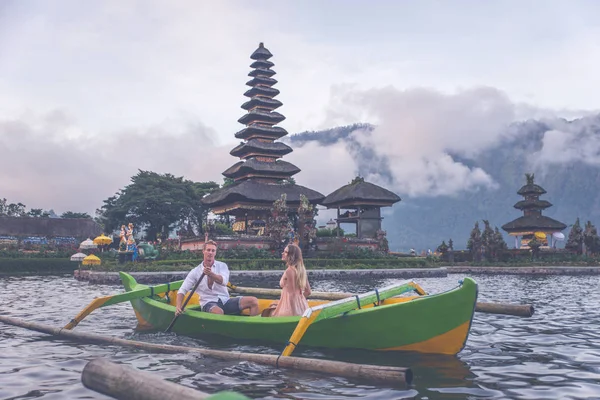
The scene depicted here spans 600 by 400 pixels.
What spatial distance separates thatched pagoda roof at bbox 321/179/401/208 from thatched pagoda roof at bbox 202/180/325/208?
184 centimetres

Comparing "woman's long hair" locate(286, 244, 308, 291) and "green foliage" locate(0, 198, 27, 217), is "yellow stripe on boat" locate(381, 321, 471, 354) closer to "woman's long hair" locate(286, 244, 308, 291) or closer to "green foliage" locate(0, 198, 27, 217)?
"woman's long hair" locate(286, 244, 308, 291)

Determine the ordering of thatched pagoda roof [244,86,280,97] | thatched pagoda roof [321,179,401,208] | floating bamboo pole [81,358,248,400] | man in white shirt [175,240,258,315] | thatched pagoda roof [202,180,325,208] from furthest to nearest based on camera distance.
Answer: thatched pagoda roof [244,86,280,97]
thatched pagoda roof [321,179,401,208]
thatched pagoda roof [202,180,325,208]
man in white shirt [175,240,258,315]
floating bamboo pole [81,358,248,400]

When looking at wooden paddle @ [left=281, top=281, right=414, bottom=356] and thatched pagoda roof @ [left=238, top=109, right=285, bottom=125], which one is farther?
thatched pagoda roof @ [left=238, top=109, right=285, bottom=125]

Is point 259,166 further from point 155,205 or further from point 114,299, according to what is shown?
point 114,299

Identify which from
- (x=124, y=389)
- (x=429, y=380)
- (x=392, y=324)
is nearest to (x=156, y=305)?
(x=392, y=324)

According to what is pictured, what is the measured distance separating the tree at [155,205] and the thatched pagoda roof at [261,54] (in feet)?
54.4

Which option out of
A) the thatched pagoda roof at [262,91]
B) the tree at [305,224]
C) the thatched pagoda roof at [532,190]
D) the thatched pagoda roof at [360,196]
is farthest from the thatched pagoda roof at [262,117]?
the thatched pagoda roof at [532,190]

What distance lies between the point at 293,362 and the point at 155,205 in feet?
174

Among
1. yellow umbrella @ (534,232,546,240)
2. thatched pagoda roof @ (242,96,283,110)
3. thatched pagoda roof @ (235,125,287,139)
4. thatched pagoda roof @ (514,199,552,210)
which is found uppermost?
thatched pagoda roof @ (242,96,283,110)

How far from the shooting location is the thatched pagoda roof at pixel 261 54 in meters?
57.4

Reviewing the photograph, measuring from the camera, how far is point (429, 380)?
6.71 metres

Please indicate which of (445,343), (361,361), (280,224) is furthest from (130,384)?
(280,224)

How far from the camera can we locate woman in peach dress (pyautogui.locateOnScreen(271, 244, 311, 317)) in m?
8.48

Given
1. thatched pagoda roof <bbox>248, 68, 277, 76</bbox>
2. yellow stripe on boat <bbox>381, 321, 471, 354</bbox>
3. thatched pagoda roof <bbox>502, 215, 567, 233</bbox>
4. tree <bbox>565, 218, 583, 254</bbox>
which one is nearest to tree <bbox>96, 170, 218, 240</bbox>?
thatched pagoda roof <bbox>248, 68, 277, 76</bbox>
